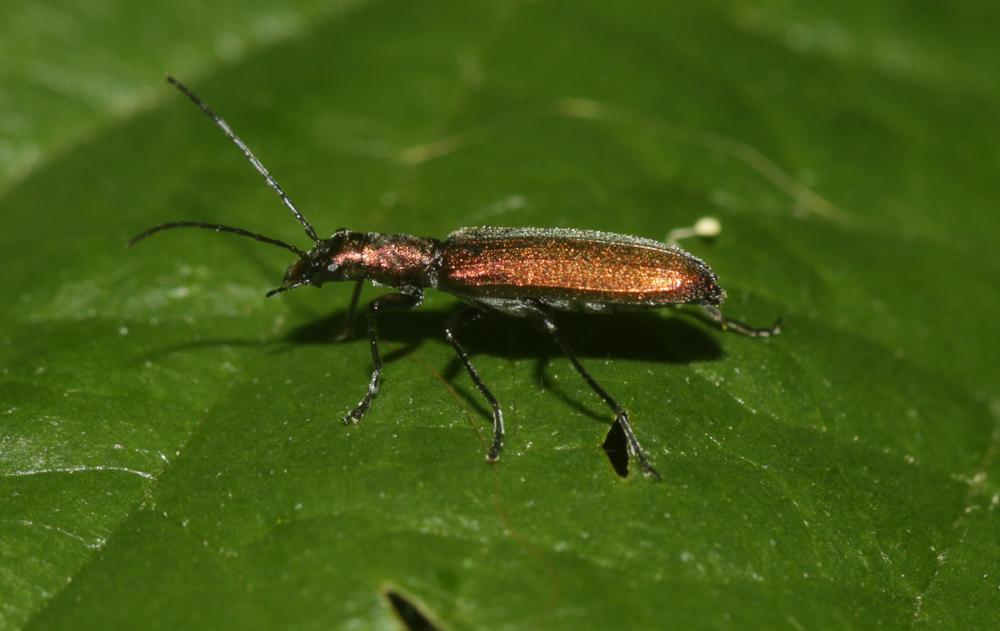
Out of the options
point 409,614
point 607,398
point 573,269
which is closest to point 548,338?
point 573,269

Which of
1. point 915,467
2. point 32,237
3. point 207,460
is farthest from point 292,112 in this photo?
point 915,467

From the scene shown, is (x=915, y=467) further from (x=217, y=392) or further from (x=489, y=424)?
(x=217, y=392)

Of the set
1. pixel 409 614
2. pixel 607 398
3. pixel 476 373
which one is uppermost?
pixel 476 373

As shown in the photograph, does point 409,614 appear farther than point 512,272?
No

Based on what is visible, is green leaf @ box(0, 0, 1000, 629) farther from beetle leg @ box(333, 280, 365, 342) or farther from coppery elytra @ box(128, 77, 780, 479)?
coppery elytra @ box(128, 77, 780, 479)

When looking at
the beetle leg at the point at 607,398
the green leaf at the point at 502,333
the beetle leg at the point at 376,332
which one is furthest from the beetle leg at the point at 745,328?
the beetle leg at the point at 376,332

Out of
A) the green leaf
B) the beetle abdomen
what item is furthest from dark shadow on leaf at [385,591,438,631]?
the beetle abdomen

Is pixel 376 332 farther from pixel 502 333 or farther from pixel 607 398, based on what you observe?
pixel 607 398

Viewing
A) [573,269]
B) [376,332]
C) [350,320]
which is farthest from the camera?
[350,320]
